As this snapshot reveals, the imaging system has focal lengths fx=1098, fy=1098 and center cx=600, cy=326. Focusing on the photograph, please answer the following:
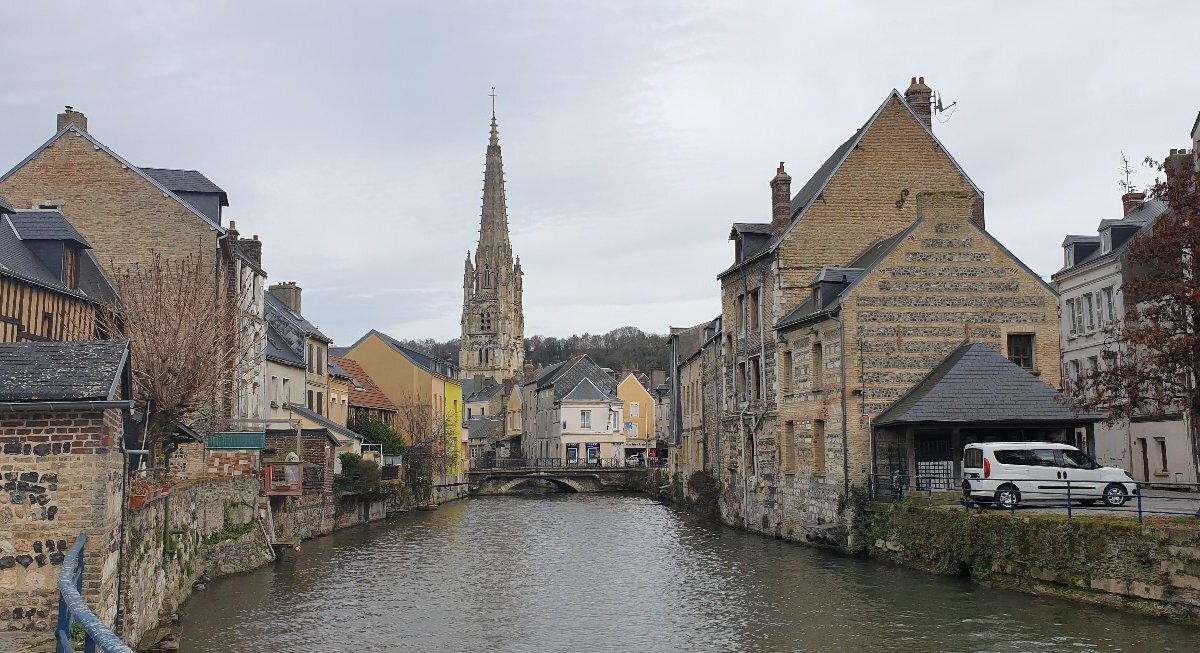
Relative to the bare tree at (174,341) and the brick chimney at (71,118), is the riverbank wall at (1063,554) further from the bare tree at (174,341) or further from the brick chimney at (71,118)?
the brick chimney at (71,118)

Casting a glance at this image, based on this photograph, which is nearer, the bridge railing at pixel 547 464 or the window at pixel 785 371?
the window at pixel 785 371

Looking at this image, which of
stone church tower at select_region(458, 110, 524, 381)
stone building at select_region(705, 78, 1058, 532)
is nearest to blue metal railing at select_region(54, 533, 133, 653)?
stone building at select_region(705, 78, 1058, 532)

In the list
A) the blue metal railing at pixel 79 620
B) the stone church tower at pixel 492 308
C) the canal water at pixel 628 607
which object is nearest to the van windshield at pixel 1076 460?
the canal water at pixel 628 607

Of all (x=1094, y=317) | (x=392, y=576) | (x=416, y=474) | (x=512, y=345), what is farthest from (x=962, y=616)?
(x=512, y=345)

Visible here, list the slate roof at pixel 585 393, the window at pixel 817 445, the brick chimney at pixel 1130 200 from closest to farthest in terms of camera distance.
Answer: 1. the window at pixel 817 445
2. the brick chimney at pixel 1130 200
3. the slate roof at pixel 585 393

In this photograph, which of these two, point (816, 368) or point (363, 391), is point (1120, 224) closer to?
point (816, 368)

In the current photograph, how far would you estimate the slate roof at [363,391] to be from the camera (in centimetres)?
5000

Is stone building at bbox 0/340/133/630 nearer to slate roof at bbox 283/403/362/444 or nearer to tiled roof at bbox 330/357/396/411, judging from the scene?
slate roof at bbox 283/403/362/444

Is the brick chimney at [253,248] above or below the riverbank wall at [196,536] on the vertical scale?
above

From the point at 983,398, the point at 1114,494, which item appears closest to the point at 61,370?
the point at 1114,494

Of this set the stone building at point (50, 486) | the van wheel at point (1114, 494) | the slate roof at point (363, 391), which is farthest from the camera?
the slate roof at point (363, 391)

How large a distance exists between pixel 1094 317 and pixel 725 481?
1257 centimetres

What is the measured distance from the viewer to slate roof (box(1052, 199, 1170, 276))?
105ft

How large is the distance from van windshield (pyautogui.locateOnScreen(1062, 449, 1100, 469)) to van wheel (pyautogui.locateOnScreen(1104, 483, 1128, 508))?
585 millimetres
